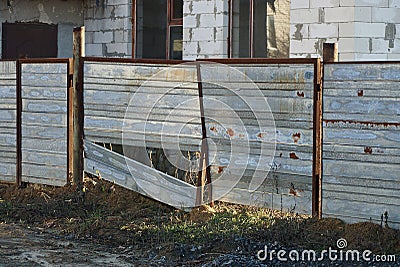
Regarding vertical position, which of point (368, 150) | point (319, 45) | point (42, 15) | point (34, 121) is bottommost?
point (368, 150)

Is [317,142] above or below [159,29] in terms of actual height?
below

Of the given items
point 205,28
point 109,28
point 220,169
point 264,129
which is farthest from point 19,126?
point 109,28

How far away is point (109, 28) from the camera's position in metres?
15.4

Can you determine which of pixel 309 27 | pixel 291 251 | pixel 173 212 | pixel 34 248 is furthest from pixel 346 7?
pixel 34 248

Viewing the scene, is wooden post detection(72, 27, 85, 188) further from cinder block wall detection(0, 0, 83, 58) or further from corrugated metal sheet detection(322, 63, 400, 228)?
cinder block wall detection(0, 0, 83, 58)

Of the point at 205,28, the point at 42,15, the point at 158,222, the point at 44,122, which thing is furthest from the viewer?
the point at 42,15

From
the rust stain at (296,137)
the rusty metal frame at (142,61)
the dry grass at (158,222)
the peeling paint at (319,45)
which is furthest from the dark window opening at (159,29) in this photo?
the rust stain at (296,137)

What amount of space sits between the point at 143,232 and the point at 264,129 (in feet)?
5.89

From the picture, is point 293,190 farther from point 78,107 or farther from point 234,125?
point 78,107

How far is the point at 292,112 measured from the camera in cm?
889

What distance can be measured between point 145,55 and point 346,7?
4710mm

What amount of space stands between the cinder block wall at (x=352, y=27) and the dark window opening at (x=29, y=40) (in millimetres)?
5913

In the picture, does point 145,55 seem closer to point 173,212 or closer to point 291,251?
point 173,212

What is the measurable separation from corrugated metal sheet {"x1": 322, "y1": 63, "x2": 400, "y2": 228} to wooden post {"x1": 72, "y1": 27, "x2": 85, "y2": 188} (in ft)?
12.1
